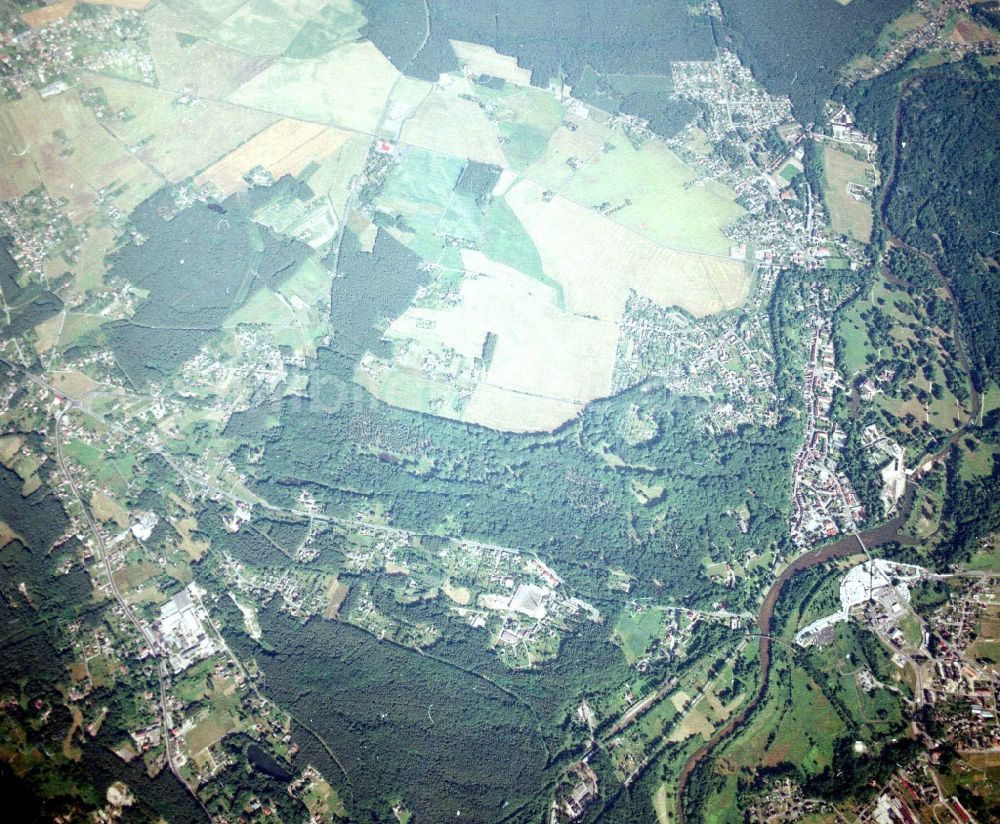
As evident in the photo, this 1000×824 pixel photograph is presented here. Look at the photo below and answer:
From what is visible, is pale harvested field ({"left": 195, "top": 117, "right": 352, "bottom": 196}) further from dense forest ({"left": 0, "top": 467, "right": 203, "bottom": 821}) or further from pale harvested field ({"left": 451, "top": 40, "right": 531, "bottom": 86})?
dense forest ({"left": 0, "top": 467, "right": 203, "bottom": 821})

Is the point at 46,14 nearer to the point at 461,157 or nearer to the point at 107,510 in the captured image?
the point at 461,157

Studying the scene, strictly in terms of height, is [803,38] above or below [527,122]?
above

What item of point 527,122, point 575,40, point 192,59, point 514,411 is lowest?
point 514,411

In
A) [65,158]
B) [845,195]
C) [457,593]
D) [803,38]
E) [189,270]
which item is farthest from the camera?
[803,38]

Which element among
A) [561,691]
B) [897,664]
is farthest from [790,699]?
[561,691]

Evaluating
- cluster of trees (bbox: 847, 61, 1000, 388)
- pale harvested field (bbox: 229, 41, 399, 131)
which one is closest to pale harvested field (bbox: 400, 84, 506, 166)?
pale harvested field (bbox: 229, 41, 399, 131)

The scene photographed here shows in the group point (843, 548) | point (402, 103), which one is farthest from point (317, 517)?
point (402, 103)
